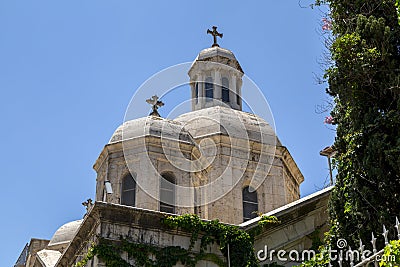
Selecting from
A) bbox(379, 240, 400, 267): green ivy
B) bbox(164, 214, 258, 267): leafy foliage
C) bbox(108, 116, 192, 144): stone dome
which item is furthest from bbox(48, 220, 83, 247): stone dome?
bbox(379, 240, 400, 267): green ivy

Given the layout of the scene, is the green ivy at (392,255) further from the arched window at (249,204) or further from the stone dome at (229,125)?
the stone dome at (229,125)

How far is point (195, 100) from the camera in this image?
22516 mm

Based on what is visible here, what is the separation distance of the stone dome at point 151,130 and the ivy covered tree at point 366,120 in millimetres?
6501

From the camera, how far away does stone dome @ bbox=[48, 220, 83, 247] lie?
73.8 feet

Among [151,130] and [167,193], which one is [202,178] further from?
[151,130]

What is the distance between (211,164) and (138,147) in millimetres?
2710

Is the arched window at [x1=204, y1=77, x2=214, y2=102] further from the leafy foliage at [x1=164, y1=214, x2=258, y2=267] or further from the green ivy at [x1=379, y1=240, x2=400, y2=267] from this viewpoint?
the green ivy at [x1=379, y1=240, x2=400, y2=267]

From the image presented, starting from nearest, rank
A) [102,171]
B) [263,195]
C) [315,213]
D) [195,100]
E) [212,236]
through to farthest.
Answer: [212,236]
[315,213]
[102,171]
[263,195]
[195,100]

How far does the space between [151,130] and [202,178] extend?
7.09 ft

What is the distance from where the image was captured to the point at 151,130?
1698 centimetres

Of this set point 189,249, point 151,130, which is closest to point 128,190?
point 151,130

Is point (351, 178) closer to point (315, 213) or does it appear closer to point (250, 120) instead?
point (315, 213)

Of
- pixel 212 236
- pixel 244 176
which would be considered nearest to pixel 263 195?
pixel 244 176

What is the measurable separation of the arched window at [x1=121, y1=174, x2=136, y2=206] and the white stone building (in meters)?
0.03
